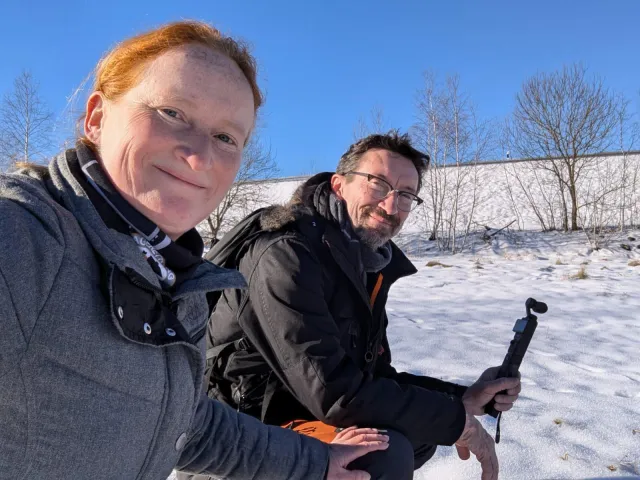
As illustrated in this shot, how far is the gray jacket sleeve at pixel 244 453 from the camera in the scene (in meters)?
1.42

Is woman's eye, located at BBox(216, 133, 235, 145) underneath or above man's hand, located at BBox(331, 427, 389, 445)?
above

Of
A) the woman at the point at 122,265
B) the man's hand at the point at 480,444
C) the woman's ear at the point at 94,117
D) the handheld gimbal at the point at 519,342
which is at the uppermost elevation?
the woman's ear at the point at 94,117

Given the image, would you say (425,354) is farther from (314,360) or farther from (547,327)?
(314,360)

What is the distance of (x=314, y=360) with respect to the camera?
65.0 inches

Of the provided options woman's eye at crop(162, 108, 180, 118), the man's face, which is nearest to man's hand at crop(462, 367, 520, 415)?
the man's face

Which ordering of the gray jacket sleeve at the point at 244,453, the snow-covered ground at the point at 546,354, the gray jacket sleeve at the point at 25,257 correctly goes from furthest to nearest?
the snow-covered ground at the point at 546,354 → the gray jacket sleeve at the point at 244,453 → the gray jacket sleeve at the point at 25,257

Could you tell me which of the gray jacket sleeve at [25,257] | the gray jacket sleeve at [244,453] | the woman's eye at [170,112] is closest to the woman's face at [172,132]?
the woman's eye at [170,112]

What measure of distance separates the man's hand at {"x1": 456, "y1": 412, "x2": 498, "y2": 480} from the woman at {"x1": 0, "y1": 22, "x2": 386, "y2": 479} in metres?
1.29

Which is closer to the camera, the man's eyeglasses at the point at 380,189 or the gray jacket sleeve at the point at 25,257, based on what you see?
the gray jacket sleeve at the point at 25,257

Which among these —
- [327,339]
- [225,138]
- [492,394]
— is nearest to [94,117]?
[225,138]

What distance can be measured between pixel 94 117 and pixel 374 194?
153 centimetres

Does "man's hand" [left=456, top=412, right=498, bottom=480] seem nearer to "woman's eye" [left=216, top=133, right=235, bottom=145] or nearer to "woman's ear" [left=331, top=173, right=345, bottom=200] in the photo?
"woman's ear" [left=331, top=173, right=345, bottom=200]

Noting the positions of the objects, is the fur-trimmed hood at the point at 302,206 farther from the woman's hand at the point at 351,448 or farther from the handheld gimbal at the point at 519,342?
the handheld gimbal at the point at 519,342

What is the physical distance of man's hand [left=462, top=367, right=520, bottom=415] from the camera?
81.5 inches
